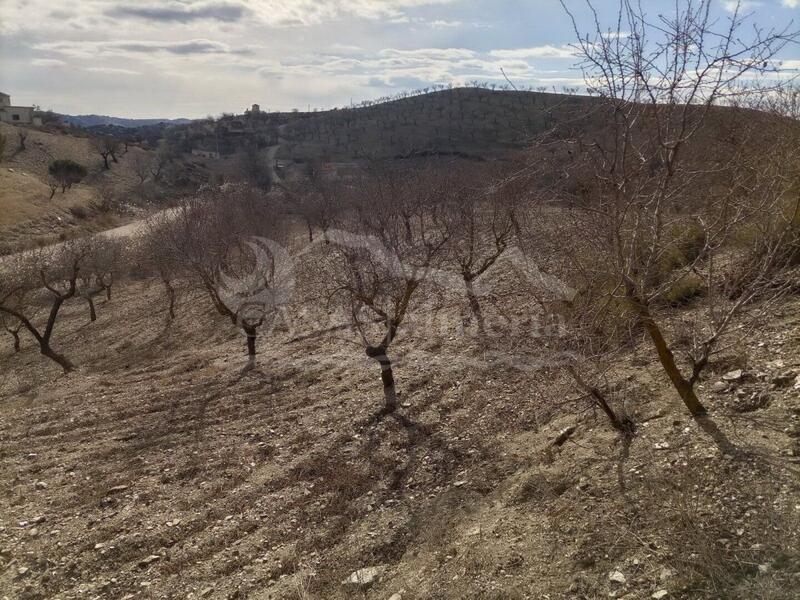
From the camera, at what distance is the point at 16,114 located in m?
64.5

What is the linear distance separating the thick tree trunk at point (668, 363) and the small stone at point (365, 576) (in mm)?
3047

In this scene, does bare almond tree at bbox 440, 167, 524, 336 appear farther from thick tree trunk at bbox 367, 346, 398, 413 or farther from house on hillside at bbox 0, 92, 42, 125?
house on hillside at bbox 0, 92, 42, 125

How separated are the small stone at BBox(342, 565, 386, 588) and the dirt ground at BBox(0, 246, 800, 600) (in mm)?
46

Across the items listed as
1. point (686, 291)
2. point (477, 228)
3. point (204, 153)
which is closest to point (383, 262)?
point (477, 228)

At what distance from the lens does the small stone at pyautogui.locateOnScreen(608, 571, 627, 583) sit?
12.6ft

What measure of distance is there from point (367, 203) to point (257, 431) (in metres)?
12.9

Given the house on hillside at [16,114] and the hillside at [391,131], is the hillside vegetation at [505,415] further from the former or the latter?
the house on hillside at [16,114]

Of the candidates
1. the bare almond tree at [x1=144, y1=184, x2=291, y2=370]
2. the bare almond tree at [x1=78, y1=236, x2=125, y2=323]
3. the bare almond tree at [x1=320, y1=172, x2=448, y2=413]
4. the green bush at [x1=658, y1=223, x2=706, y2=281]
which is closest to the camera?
the green bush at [x1=658, y1=223, x2=706, y2=281]

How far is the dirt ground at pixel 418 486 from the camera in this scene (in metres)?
4.11

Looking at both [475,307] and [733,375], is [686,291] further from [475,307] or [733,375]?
[475,307]

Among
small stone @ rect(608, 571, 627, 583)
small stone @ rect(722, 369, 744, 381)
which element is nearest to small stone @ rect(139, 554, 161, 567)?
small stone @ rect(608, 571, 627, 583)

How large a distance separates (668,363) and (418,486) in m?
3.08

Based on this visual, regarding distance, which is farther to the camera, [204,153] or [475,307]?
[204,153]

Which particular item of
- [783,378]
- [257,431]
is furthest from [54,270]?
[783,378]
